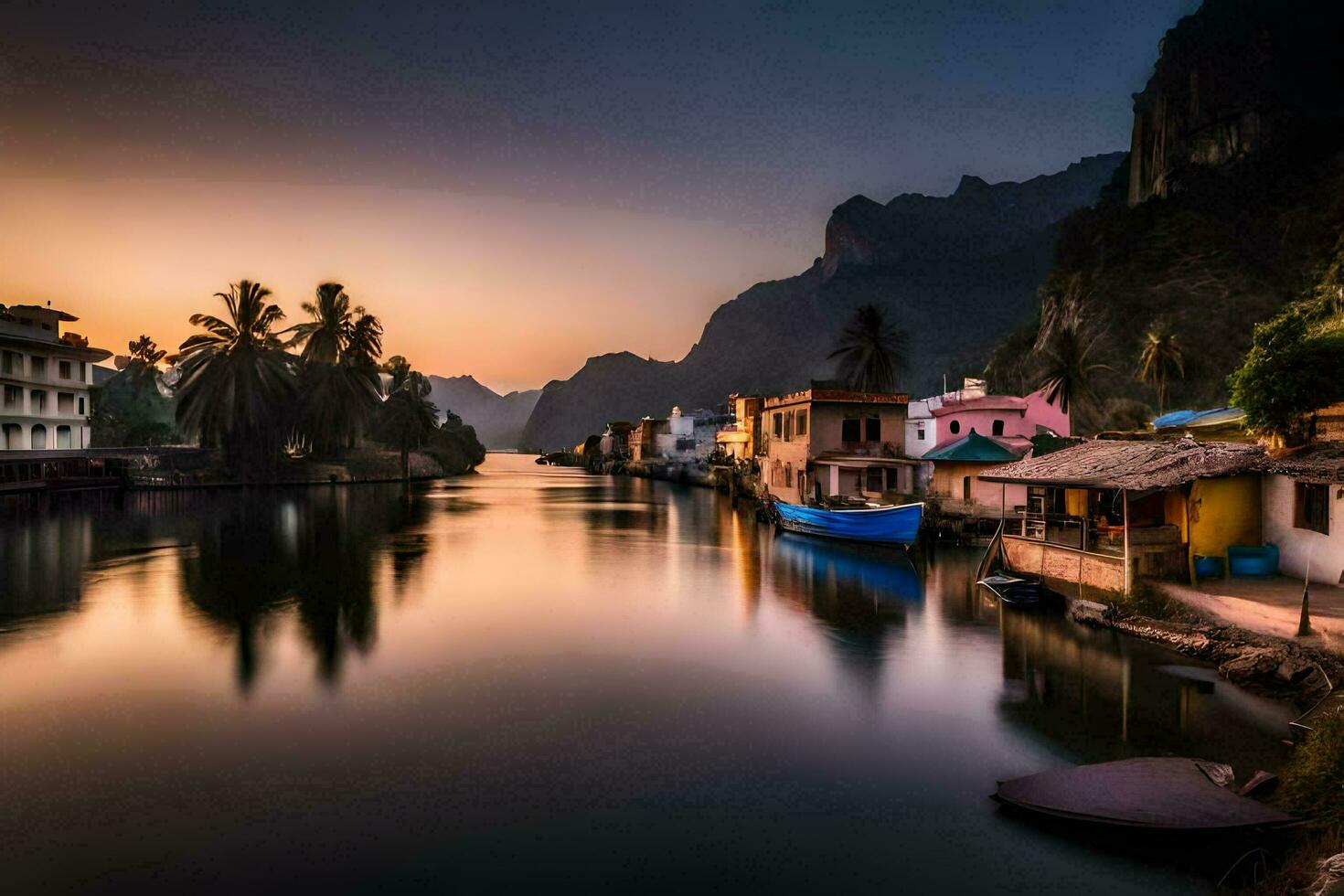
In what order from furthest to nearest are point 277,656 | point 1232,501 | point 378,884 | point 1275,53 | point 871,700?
point 1275,53, point 1232,501, point 277,656, point 871,700, point 378,884

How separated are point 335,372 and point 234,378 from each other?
11.2m

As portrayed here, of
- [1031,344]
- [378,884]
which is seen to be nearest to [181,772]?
[378,884]

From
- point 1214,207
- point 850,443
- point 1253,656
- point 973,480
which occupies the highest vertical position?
point 1214,207

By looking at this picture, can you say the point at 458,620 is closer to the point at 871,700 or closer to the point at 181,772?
the point at 181,772

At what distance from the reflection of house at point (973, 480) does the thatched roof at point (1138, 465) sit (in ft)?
43.2

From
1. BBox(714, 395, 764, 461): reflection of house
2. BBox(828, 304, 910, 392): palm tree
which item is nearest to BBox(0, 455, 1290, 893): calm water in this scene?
BBox(828, 304, 910, 392): palm tree

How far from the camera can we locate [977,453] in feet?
131

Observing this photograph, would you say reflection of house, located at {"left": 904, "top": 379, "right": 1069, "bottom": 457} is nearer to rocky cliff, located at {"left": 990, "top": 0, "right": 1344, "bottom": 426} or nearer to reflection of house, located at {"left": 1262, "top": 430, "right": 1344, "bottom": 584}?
rocky cliff, located at {"left": 990, "top": 0, "right": 1344, "bottom": 426}

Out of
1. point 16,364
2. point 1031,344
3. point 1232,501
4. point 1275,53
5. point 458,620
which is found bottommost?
point 458,620

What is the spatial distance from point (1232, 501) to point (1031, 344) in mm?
84489

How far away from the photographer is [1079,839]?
33.0 ft

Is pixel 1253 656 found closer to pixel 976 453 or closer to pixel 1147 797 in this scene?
pixel 1147 797

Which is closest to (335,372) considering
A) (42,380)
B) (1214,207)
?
(42,380)

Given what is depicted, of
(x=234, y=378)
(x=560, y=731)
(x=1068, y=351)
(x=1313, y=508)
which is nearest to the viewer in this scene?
(x=560, y=731)
